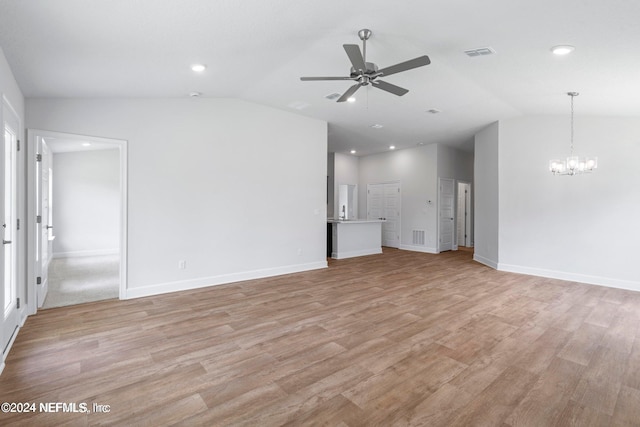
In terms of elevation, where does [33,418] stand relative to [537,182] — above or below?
below

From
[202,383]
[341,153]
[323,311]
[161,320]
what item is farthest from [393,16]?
[341,153]

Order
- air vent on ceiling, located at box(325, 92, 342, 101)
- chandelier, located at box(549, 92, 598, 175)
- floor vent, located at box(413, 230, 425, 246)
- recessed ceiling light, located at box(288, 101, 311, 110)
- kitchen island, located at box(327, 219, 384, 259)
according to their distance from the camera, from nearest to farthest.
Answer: chandelier, located at box(549, 92, 598, 175) → air vent on ceiling, located at box(325, 92, 342, 101) → recessed ceiling light, located at box(288, 101, 311, 110) → kitchen island, located at box(327, 219, 384, 259) → floor vent, located at box(413, 230, 425, 246)

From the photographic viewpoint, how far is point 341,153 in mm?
10172

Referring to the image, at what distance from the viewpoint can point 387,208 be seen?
9.97 m

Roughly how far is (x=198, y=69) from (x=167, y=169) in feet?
5.34

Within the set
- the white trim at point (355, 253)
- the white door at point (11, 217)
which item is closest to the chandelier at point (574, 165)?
the white trim at point (355, 253)

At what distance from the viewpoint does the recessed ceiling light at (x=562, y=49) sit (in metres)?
3.09

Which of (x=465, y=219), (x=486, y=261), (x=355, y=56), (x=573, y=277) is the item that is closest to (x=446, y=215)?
(x=465, y=219)

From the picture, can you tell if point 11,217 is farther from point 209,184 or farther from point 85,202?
point 85,202

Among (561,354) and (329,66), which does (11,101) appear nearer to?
(329,66)

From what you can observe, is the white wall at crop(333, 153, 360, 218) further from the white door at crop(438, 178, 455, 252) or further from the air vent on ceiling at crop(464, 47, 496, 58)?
the air vent on ceiling at crop(464, 47, 496, 58)

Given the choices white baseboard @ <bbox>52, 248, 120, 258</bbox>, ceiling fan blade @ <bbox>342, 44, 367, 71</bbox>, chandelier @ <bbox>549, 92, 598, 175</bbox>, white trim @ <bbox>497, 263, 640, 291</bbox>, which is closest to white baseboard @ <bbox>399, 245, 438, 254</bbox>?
white trim @ <bbox>497, 263, 640, 291</bbox>

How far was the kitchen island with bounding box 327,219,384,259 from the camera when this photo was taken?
7.61m

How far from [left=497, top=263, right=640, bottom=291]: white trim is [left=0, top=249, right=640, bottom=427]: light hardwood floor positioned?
1.93 feet
